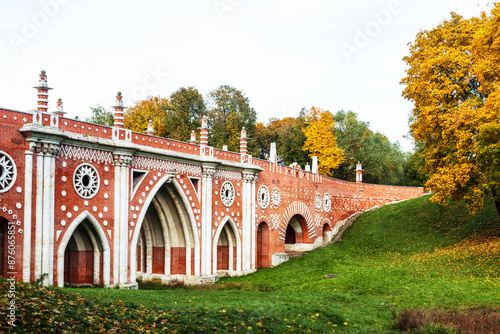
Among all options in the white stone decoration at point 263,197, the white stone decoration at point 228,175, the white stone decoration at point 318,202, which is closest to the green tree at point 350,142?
the white stone decoration at point 318,202

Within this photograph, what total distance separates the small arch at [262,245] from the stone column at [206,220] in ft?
21.7

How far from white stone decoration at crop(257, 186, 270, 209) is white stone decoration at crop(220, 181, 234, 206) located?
10.1 ft

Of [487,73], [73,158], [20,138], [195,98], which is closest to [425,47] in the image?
[487,73]

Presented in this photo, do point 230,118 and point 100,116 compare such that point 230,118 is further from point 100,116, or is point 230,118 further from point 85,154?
point 85,154

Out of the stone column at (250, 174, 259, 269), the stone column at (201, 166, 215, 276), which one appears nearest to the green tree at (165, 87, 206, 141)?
the stone column at (250, 174, 259, 269)

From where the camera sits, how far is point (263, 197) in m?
32.8

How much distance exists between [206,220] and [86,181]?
27.7ft

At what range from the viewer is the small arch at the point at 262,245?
33.1 m

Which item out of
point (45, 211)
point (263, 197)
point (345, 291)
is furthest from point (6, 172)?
point (263, 197)

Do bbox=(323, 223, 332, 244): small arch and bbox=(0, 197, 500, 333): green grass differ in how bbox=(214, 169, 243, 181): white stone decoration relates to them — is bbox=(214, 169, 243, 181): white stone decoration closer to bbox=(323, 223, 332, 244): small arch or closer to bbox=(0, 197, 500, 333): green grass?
bbox=(0, 197, 500, 333): green grass

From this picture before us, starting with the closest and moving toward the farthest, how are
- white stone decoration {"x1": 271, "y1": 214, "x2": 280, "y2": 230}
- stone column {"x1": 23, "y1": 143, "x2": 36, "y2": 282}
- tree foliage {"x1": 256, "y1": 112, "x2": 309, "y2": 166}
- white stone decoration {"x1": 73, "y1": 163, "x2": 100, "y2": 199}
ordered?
stone column {"x1": 23, "y1": 143, "x2": 36, "y2": 282} < white stone decoration {"x1": 73, "y1": 163, "x2": 100, "y2": 199} < white stone decoration {"x1": 271, "y1": 214, "x2": 280, "y2": 230} < tree foliage {"x1": 256, "y1": 112, "x2": 309, "y2": 166}

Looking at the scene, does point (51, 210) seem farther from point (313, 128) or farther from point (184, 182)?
point (313, 128)

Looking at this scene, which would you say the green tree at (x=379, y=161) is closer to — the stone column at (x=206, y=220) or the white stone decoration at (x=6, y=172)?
the stone column at (x=206, y=220)

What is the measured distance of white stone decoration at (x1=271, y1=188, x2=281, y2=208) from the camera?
3388cm
